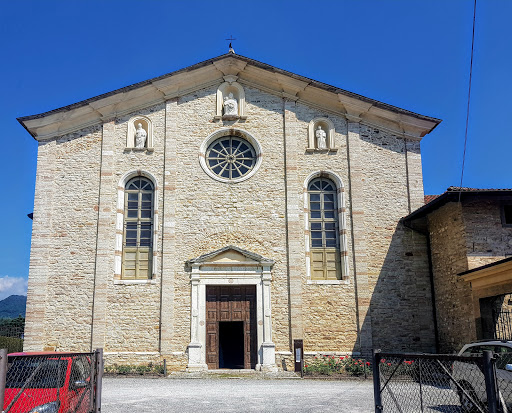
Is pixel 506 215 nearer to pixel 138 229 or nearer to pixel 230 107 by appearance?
pixel 230 107

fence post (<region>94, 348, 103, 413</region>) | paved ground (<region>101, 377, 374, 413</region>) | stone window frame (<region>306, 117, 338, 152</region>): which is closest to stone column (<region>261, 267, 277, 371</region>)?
paved ground (<region>101, 377, 374, 413</region>)

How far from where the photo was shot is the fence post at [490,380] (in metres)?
4.32

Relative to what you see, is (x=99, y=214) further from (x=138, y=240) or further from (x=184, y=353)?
(x=184, y=353)

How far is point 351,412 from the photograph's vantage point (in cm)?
963

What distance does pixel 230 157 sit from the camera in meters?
19.2

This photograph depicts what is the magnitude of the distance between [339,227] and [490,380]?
14.2 metres

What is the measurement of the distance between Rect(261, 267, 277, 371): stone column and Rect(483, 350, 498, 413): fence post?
13.0 metres

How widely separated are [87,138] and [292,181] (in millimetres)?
7483

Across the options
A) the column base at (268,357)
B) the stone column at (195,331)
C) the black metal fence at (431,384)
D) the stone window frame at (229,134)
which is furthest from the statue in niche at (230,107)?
the black metal fence at (431,384)

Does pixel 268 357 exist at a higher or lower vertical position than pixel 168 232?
lower

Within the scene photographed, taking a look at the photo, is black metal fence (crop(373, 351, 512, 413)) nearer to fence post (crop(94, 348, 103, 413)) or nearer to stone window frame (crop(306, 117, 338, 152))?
fence post (crop(94, 348, 103, 413))

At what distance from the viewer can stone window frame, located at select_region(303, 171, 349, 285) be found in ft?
58.5

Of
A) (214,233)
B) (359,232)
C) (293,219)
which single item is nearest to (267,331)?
(214,233)

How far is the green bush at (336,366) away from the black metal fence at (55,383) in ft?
33.9
